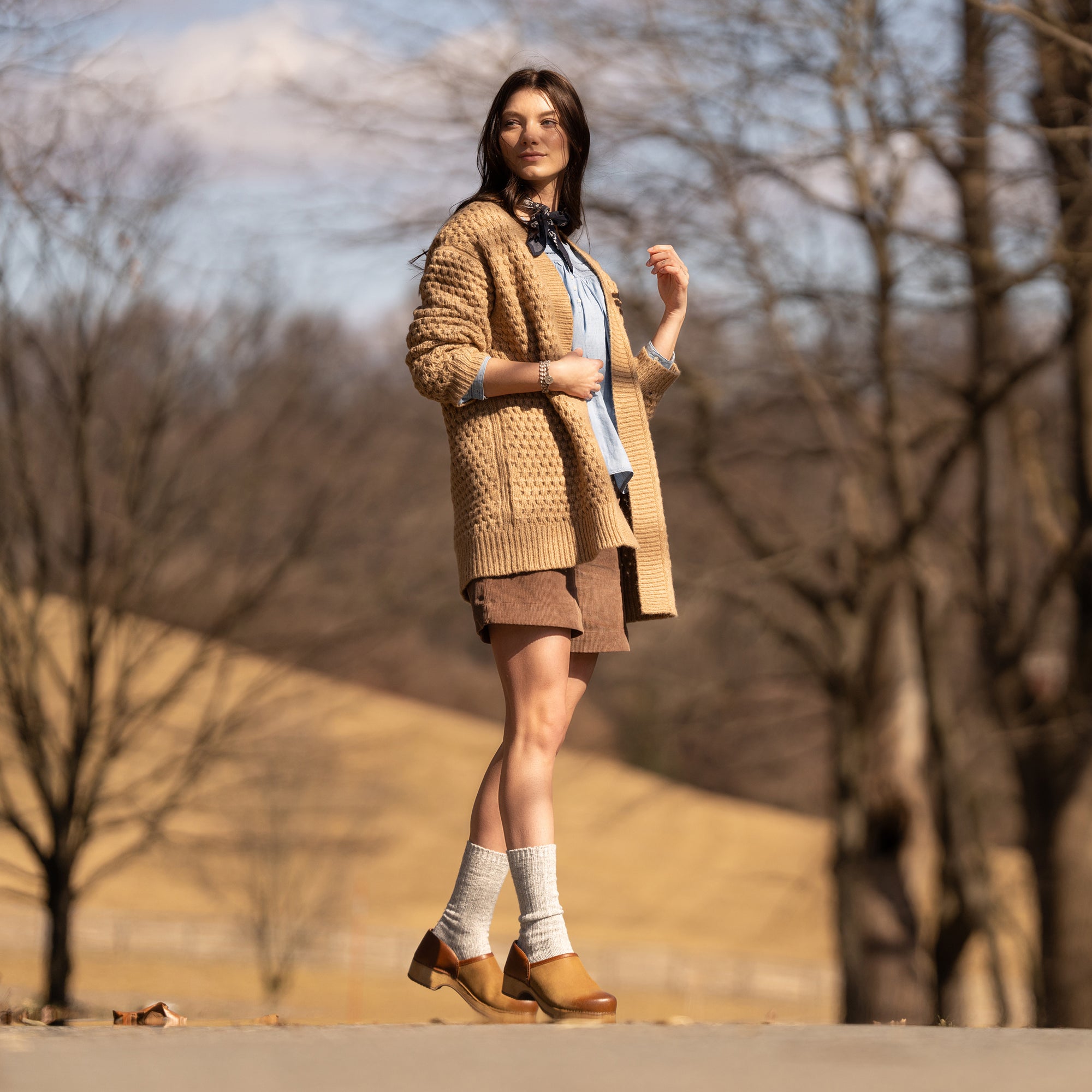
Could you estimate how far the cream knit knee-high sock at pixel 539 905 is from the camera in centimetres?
322

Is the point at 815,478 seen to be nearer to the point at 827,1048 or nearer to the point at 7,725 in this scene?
the point at 7,725

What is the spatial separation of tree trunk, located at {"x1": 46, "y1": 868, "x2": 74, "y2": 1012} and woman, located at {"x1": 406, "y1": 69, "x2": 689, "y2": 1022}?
6.16 m

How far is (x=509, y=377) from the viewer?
3.24 meters

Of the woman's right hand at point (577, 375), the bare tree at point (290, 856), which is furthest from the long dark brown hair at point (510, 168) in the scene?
the bare tree at point (290, 856)

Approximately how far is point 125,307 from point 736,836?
25489 mm

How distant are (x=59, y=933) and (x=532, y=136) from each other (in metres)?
7.10

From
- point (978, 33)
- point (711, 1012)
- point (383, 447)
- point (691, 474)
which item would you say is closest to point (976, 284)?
point (978, 33)

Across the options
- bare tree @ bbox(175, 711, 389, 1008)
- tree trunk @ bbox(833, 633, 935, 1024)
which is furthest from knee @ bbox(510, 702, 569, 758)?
bare tree @ bbox(175, 711, 389, 1008)

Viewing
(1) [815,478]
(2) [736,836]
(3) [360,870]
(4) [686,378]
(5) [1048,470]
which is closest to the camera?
(4) [686,378]

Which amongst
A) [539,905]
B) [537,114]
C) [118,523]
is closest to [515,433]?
[537,114]

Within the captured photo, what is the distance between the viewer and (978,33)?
8891mm

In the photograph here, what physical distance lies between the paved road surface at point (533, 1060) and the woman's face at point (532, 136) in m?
1.96

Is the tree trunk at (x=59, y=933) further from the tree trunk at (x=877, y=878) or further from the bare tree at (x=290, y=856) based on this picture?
the tree trunk at (x=877, y=878)

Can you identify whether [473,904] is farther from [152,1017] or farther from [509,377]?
[509,377]
